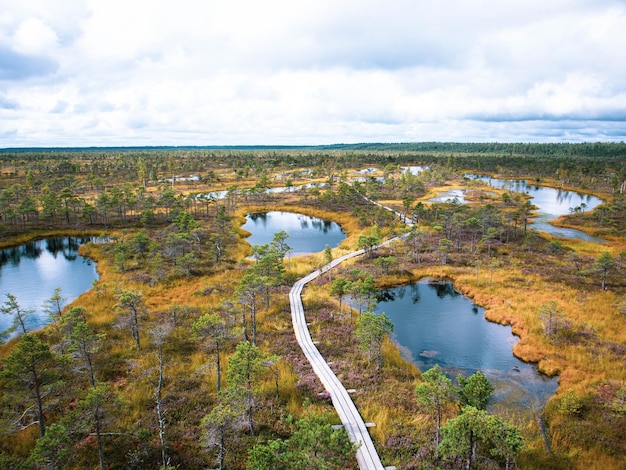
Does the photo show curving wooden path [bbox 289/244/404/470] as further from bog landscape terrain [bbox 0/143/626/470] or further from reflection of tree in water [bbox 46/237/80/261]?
reflection of tree in water [bbox 46/237/80/261]

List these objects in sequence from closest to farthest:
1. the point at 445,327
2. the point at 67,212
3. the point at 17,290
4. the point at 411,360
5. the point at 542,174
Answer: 1. the point at 411,360
2. the point at 445,327
3. the point at 17,290
4. the point at 67,212
5. the point at 542,174

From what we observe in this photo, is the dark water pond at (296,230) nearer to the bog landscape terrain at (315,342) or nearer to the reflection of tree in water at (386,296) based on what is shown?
the bog landscape terrain at (315,342)

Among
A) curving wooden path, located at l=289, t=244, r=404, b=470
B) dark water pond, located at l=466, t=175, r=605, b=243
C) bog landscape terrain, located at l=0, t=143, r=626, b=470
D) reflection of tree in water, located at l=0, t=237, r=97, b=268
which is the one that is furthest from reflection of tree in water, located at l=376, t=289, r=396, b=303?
reflection of tree in water, located at l=0, t=237, r=97, b=268

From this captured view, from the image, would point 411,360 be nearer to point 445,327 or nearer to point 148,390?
point 445,327

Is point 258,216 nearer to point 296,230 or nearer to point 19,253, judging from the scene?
point 296,230

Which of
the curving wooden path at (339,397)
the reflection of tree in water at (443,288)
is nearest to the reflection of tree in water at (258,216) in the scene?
the reflection of tree in water at (443,288)

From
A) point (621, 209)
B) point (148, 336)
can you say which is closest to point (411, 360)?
point (148, 336)

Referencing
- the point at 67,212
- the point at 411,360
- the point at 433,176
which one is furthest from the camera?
the point at 433,176

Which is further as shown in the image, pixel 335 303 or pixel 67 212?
pixel 67 212
